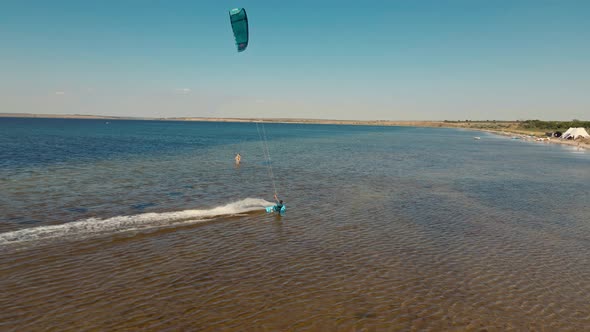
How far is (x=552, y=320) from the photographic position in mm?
9055

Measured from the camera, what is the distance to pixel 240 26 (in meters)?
20.1

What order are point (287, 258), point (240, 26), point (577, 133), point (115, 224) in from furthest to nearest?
point (577, 133), point (240, 26), point (115, 224), point (287, 258)

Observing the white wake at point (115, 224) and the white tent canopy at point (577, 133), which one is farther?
the white tent canopy at point (577, 133)

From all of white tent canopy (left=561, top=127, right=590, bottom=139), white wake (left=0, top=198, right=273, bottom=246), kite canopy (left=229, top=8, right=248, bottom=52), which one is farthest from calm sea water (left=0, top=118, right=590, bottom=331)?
white tent canopy (left=561, top=127, right=590, bottom=139)

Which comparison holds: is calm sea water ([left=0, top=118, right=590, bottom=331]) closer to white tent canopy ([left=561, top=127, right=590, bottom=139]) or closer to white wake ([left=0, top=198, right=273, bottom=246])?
white wake ([left=0, top=198, right=273, bottom=246])

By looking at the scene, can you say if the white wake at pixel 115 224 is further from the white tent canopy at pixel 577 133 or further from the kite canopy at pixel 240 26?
the white tent canopy at pixel 577 133

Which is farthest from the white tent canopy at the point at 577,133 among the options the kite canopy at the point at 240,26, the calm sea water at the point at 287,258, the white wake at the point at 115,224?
the white wake at the point at 115,224

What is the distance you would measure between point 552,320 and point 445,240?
6080 mm

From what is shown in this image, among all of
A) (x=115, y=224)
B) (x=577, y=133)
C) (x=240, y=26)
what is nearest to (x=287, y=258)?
(x=115, y=224)

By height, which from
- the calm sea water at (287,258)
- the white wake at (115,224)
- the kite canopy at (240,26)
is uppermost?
the kite canopy at (240,26)

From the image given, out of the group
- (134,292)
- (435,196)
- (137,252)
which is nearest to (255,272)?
(134,292)

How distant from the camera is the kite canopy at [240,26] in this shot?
19.7 meters

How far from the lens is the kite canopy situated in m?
19.7

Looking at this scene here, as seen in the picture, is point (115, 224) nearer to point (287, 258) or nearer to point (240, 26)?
point (287, 258)
